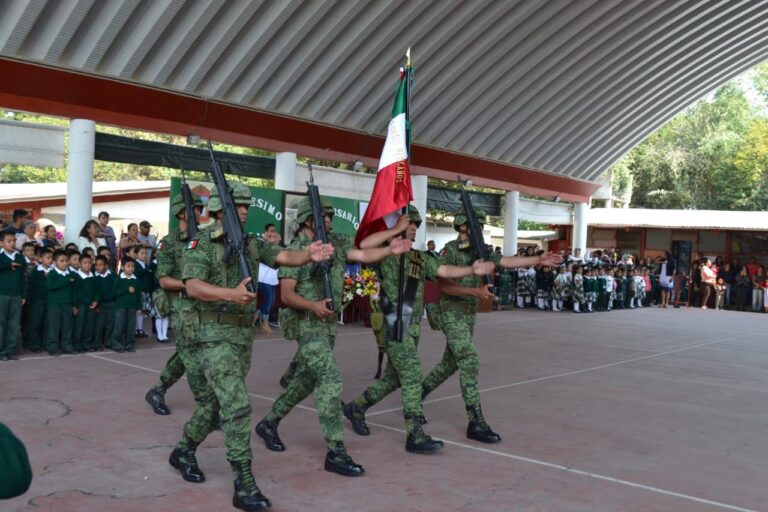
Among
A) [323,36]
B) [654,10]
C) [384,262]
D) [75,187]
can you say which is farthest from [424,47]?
[384,262]

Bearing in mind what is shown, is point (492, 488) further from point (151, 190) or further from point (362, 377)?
point (151, 190)

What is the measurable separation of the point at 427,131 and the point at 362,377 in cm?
1126

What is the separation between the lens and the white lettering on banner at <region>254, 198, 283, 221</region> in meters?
14.7

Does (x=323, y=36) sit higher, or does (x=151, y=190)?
(x=323, y=36)

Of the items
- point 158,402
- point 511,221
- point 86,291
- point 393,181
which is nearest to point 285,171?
point 86,291

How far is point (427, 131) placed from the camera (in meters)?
20.0

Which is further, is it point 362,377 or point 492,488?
point 362,377

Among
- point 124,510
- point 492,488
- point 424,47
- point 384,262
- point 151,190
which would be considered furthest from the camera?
point 151,190

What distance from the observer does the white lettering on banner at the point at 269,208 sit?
14.7m

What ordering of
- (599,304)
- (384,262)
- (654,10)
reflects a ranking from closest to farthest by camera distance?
(384,262)
(654,10)
(599,304)

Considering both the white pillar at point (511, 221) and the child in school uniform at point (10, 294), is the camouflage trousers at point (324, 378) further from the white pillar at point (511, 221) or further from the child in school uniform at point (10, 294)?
the white pillar at point (511, 221)

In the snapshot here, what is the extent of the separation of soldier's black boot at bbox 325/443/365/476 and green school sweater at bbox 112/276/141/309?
6323 millimetres

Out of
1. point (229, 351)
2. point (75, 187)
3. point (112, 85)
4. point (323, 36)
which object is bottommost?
point (229, 351)

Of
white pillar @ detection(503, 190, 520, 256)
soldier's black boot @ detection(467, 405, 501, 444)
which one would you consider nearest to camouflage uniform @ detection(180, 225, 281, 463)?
soldier's black boot @ detection(467, 405, 501, 444)
